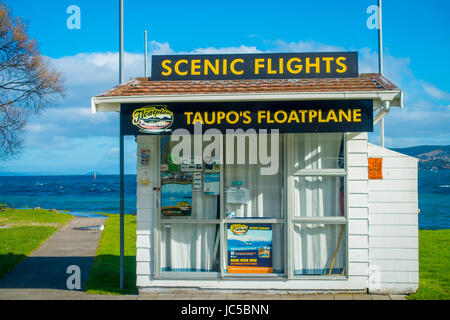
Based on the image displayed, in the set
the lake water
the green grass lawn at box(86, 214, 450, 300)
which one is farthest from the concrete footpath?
the lake water

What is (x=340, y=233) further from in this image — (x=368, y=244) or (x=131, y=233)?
(x=131, y=233)

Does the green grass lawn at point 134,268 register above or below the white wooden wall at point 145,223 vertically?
below

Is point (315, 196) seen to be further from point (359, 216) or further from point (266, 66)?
point (266, 66)

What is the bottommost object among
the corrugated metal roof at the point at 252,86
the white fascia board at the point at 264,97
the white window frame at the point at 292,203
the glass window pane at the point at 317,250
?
the glass window pane at the point at 317,250

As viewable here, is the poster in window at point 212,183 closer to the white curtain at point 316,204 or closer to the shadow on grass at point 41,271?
the white curtain at point 316,204

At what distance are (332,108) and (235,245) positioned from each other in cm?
273

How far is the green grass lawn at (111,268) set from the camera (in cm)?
785

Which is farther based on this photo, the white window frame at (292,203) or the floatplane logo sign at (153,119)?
the white window frame at (292,203)

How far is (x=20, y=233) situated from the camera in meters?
15.0

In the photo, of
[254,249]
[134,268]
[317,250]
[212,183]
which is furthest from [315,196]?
[134,268]

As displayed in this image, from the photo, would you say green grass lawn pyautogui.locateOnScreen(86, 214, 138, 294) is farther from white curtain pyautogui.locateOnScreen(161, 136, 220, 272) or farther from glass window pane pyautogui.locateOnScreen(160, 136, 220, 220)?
glass window pane pyautogui.locateOnScreen(160, 136, 220, 220)

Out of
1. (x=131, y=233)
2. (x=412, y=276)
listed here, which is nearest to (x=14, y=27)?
(x=131, y=233)

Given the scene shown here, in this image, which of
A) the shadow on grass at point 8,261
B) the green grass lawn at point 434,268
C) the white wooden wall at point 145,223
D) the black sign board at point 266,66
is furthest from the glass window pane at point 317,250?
the shadow on grass at point 8,261

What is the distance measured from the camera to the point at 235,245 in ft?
24.0
